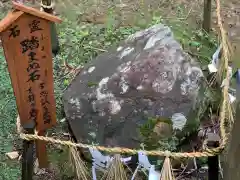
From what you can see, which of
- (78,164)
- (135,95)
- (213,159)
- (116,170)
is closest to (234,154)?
(213,159)

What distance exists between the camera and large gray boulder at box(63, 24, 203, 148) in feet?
12.8

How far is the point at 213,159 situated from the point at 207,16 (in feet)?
9.11

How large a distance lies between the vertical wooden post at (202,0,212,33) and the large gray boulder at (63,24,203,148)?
119cm

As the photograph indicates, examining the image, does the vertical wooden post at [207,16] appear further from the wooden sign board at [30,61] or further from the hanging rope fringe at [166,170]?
the hanging rope fringe at [166,170]

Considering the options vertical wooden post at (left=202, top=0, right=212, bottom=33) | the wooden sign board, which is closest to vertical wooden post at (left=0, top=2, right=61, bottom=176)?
the wooden sign board

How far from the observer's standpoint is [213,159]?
3.02 m

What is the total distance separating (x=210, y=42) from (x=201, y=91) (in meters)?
1.52

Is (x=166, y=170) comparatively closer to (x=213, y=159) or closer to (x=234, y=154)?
(x=213, y=159)

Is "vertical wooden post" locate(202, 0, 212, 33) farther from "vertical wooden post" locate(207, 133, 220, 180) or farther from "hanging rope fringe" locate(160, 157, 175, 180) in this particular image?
"hanging rope fringe" locate(160, 157, 175, 180)

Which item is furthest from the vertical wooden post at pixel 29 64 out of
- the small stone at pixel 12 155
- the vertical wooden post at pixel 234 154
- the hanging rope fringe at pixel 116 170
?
the vertical wooden post at pixel 234 154

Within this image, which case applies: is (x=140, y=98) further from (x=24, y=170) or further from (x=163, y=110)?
A: (x=24, y=170)

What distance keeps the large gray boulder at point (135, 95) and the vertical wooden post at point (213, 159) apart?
2.67 feet

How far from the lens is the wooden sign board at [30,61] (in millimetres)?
3229

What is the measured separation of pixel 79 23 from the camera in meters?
5.82
